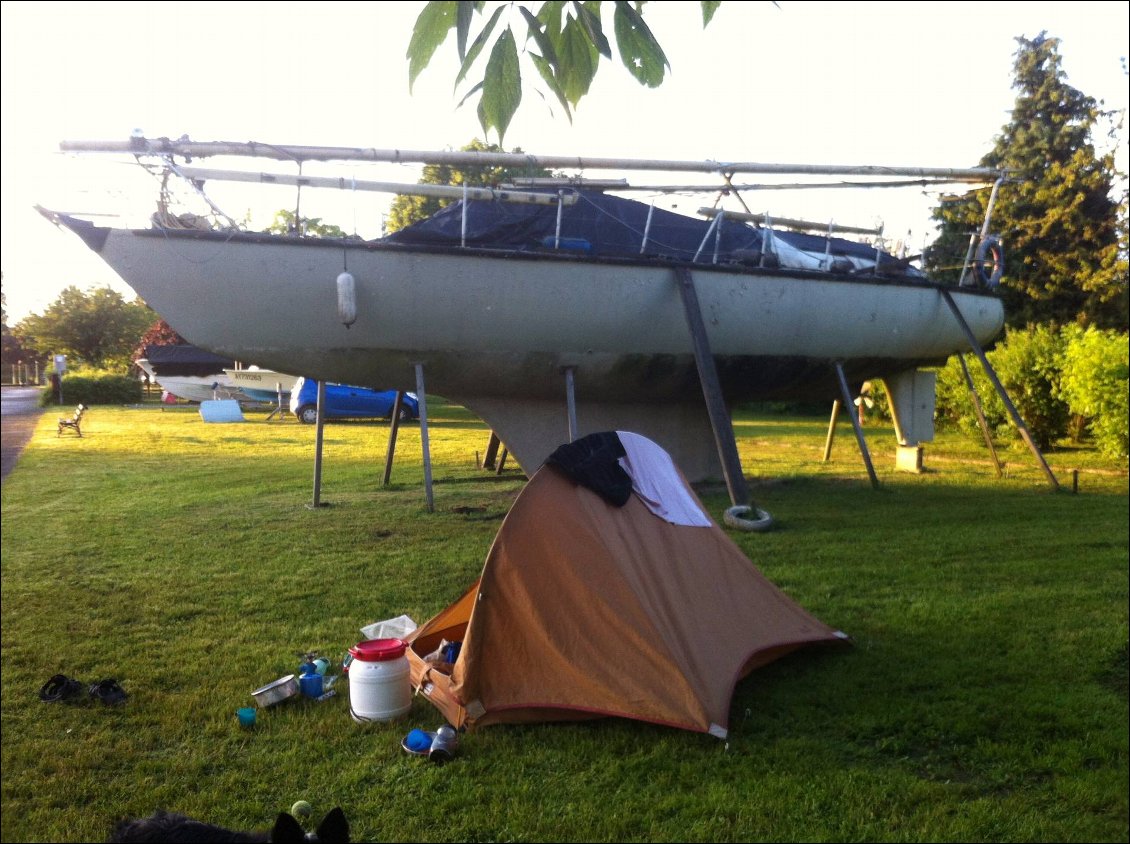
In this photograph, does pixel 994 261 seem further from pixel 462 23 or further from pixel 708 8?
pixel 462 23

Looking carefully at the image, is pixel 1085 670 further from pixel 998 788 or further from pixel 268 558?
pixel 268 558

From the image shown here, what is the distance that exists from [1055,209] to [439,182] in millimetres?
19365

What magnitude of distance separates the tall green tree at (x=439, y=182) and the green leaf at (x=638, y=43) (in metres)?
5.58

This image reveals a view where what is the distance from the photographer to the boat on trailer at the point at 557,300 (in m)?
6.64

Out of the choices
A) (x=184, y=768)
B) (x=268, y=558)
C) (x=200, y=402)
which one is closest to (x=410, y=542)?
(x=268, y=558)

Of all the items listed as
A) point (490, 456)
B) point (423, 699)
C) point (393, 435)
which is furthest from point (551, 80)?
point (490, 456)

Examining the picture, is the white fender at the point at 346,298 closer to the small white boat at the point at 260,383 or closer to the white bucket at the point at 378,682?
the small white boat at the point at 260,383

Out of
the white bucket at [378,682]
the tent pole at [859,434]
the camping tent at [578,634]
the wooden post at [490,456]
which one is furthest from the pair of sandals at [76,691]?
the tent pole at [859,434]

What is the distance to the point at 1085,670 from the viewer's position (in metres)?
4.91

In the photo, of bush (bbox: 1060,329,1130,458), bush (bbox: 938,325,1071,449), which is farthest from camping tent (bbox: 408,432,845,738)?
bush (bbox: 938,325,1071,449)

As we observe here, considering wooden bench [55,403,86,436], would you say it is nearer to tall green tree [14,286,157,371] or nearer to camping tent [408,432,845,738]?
tall green tree [14,286,157,371]

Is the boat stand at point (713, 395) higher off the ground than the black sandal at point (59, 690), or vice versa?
the boat stand at point (713, 395)

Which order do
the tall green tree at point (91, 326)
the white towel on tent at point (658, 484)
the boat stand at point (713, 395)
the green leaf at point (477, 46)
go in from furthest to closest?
the boat stand at point (713, 395), the tall green tree at point (91, 326), the white towel on tent at point (658, 484), the green leaf at point (477, 46)

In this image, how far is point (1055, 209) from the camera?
21.5m
